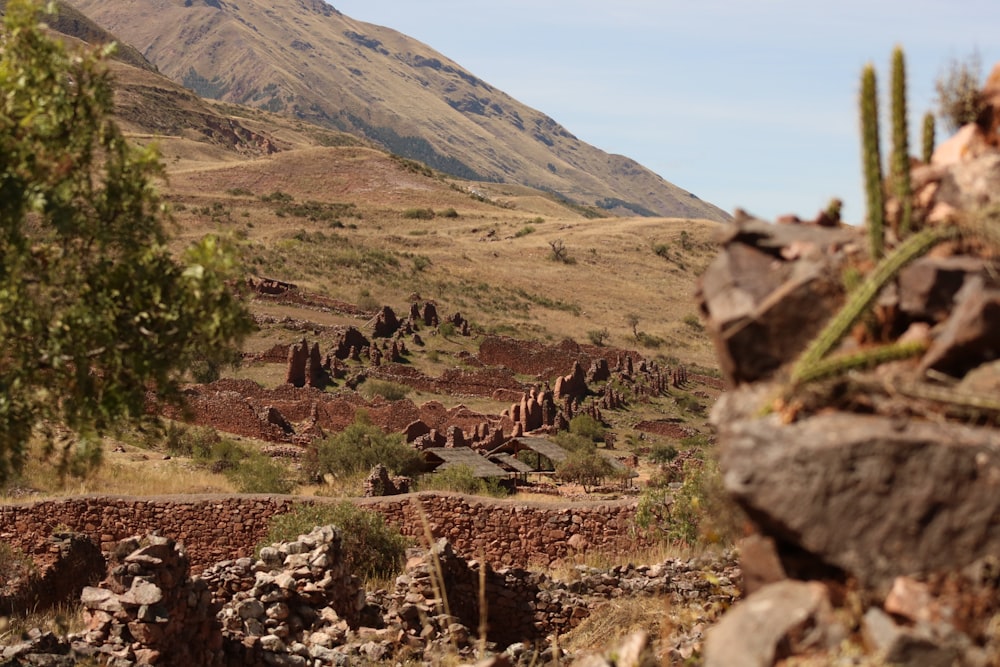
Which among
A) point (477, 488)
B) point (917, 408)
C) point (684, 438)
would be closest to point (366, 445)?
Answer: point (477, 488)

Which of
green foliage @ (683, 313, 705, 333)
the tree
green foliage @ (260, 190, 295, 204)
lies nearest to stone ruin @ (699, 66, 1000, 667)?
the tree

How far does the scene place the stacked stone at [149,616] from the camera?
414 inches

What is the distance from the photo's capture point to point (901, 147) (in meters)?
5.59

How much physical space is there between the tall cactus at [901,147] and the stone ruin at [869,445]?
9cm

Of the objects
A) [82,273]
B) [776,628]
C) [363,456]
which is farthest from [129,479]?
[776,628]

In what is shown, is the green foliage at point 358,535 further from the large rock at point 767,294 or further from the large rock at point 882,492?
the large rock at point 882,492

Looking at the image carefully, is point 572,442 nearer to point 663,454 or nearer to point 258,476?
point 663,454

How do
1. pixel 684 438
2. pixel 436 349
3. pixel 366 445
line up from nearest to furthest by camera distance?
pixel 366 445 → pixel 684 438 → pixel 436 349

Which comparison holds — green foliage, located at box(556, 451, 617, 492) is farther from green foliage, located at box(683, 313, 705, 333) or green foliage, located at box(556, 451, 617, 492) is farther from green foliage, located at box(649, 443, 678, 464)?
green foliage, located at box(683, 313, 705, 333)

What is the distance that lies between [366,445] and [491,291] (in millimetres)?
49450

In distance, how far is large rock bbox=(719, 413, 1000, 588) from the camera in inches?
171

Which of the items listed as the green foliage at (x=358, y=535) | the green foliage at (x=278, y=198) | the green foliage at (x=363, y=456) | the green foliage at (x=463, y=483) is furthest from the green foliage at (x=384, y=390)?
the green foliage at (x=278, y=198)

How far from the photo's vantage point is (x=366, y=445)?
102 ft

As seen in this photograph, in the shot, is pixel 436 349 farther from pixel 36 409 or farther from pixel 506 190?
pixel 506 190
